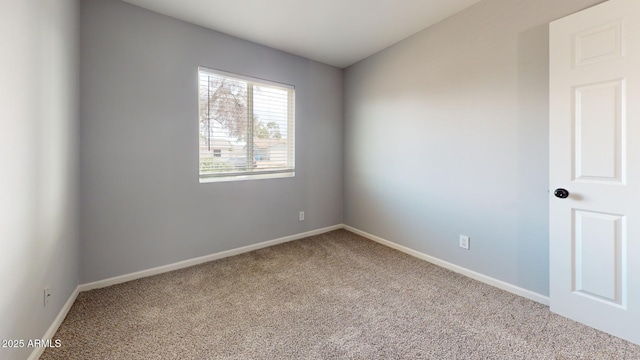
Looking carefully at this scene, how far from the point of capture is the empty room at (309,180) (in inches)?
61.8

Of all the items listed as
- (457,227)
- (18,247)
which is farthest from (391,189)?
(18,247)

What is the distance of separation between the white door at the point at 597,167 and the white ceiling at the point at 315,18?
1049mm

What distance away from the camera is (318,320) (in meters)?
1.86

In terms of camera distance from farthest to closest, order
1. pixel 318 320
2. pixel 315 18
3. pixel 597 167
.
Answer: pixel 315 18 < pixel 318 320 < pixel 597 167

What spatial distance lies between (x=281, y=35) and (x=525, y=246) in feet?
10.4

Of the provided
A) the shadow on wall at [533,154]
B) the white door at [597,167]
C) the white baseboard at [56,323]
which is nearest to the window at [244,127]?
the white baseboard at [56,323]

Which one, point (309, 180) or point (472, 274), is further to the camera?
point (309, 180)

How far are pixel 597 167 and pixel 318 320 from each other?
2.14 metres

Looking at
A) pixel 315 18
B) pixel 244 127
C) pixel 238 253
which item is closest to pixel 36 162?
pixel 244 127

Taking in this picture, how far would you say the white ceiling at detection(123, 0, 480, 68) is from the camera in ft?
7.72

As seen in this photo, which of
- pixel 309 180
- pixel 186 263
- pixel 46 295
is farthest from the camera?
pixel 309 180

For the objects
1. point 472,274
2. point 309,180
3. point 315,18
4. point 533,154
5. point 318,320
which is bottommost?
point 318,320

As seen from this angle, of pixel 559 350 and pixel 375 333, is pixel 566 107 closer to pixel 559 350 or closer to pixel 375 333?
pixel 559 350

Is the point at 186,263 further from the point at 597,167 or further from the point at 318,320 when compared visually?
the point at 597,167
